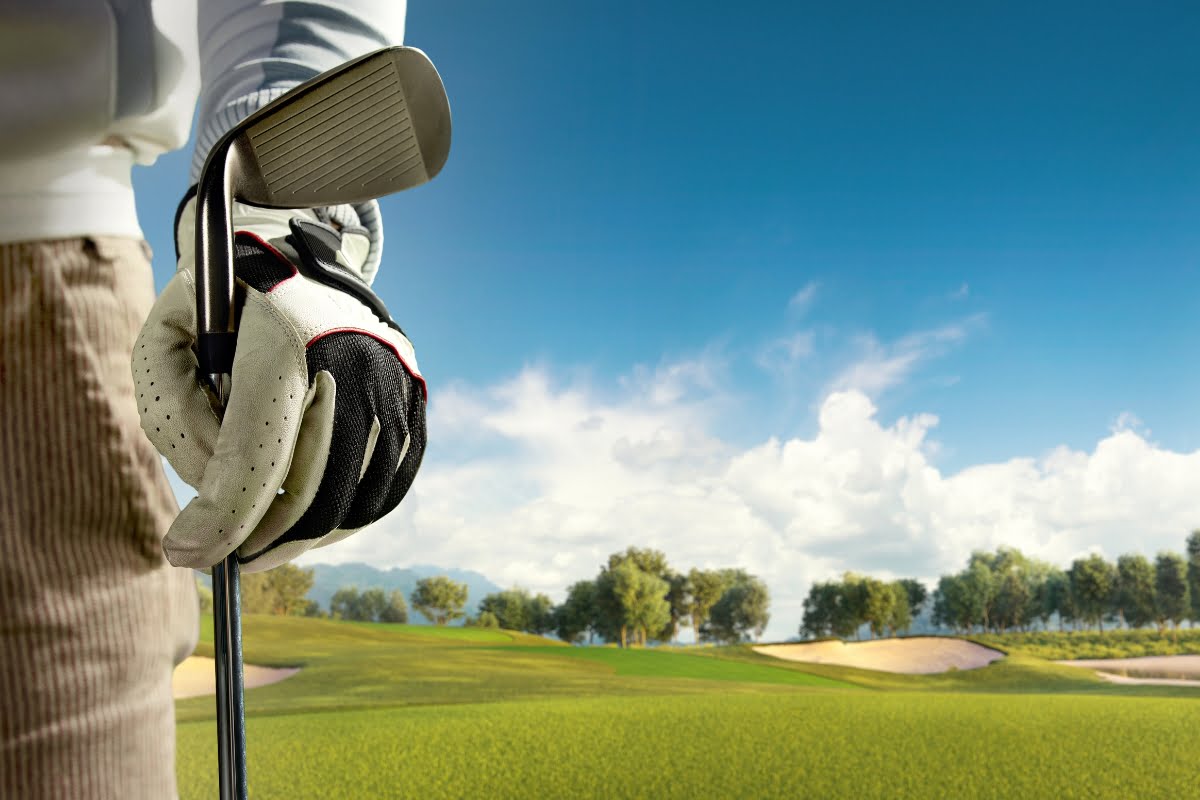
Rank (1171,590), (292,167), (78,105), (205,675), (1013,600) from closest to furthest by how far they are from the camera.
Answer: (292,167), (78,105), (205,675), (1171,590), (1013,600)

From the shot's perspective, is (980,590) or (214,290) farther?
(980,590)

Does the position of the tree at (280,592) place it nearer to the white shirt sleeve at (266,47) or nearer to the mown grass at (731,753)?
the mown grass at (731,753)

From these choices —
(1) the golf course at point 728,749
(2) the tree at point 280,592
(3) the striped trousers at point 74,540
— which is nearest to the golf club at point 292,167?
(3) the striped trousers at point 74,540

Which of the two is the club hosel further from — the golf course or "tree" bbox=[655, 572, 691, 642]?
"tree" bbox=[655, 572, 691, 642]

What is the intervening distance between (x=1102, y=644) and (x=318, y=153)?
13027mm

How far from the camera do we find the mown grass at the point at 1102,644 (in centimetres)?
1034

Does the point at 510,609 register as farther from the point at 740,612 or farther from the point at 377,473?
the point at 377,473

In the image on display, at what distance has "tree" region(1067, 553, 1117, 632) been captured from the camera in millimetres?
12234

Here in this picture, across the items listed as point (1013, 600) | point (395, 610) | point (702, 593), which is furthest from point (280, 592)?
point (1013, 600)

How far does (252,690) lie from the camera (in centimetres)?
621

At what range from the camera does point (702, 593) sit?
50.4ft

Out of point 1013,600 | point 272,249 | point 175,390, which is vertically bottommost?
point 1013,600

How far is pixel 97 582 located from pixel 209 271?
1.27ft

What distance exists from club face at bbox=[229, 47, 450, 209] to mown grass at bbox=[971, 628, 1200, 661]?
11.5m
